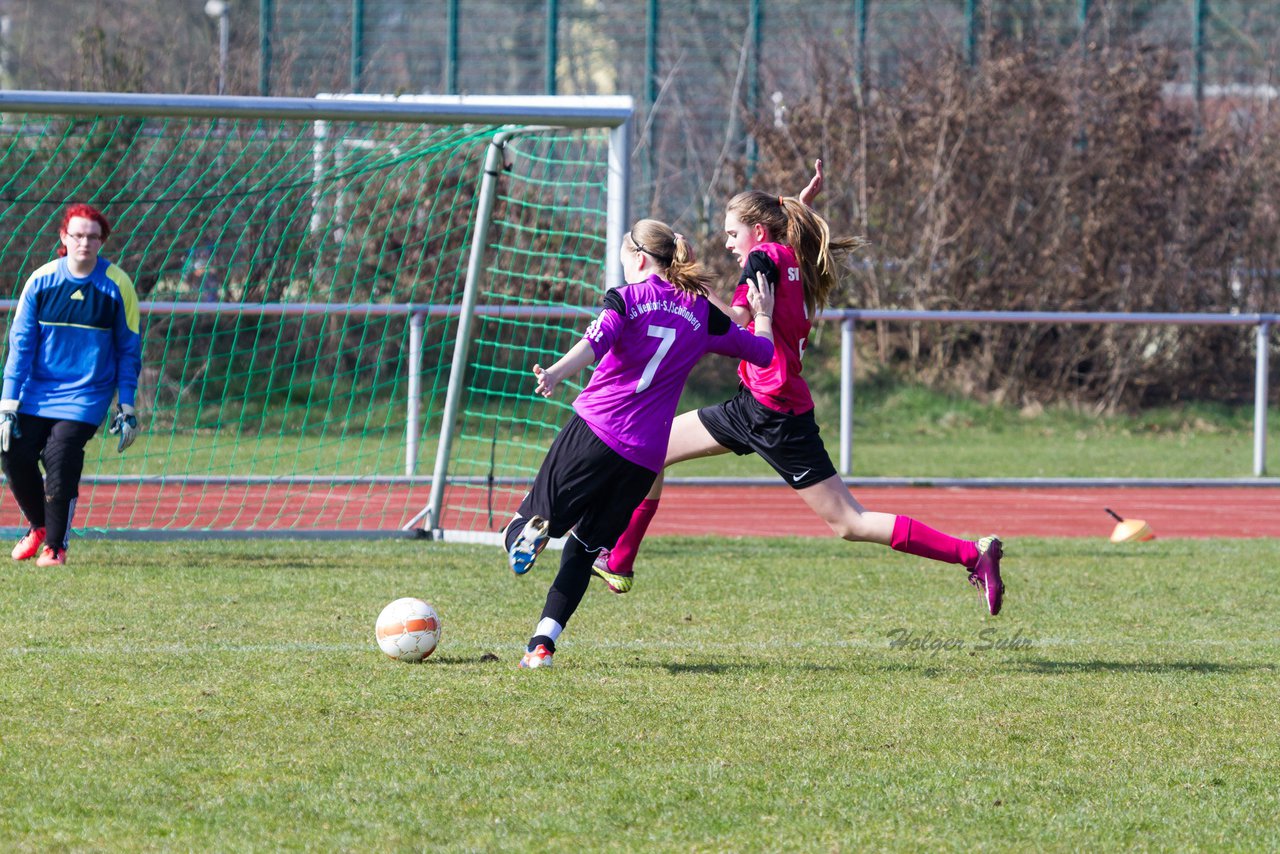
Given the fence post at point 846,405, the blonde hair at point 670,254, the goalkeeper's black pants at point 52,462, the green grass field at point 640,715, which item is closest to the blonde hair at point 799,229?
the blonde hair at point 670,254

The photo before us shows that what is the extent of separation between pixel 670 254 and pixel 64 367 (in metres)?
3.83

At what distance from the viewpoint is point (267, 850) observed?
3.80m

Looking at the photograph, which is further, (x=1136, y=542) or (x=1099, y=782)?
(x=1136, y=542)

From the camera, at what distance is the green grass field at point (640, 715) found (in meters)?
4.10

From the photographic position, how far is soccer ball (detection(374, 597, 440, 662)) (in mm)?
6016

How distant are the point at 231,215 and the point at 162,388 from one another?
7.08ft

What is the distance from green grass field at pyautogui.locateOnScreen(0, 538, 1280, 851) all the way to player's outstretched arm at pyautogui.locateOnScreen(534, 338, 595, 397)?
1038mm

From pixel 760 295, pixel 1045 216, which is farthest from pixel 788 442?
pixel 1045 216

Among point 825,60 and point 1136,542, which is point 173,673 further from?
point 825,60

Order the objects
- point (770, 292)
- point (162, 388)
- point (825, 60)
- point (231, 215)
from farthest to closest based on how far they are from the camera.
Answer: point (825, 60), point (162, 388), point (231, 215), point (770, 292)

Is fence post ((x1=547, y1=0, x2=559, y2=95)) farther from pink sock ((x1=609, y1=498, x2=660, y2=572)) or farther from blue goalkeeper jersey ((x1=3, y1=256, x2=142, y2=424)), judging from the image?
pink sock ((x1=609, y1=498, x2=660, y2=572))

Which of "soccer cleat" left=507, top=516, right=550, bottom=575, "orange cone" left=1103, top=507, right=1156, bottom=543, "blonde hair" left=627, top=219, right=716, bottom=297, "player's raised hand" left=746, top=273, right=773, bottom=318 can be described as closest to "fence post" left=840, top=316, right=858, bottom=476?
"orange cone" left=1103, top=507, right=1156, bottom=543

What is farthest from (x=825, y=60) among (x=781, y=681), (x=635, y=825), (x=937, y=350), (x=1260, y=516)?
(x=635, y=825)

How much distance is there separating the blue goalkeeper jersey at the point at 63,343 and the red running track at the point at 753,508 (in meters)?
2.21
